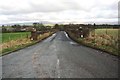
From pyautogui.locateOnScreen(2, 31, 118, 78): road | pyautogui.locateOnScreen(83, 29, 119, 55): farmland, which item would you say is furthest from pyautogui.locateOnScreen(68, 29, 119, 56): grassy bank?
pyautogui.locateOnScreen(2, 31, 118, 78): road

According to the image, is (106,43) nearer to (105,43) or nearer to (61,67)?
(105,43)

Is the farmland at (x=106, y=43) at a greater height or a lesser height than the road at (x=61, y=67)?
greater

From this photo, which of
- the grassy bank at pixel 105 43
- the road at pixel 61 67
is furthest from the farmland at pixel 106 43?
the road at pixel 61 67

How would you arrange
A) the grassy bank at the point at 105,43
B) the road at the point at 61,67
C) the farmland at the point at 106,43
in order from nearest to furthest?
the road at the point at 61,67 < the grassy bank at the point at 105,43 < the farmland at the point at 106,43

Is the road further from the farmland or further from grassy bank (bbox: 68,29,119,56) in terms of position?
the farmland

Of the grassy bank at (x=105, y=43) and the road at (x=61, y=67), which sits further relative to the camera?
the grassy bank at (x=105, y=43)

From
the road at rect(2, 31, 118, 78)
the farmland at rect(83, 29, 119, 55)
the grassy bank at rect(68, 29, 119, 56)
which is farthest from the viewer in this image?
the farmland at rect(83, 29, 119, 55)

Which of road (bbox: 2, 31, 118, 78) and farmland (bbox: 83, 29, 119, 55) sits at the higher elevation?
farmland (bbox: 83, 29, 119, 55)

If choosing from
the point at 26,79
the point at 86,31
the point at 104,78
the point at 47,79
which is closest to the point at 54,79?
the point at 47,79

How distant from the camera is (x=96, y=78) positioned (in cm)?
876

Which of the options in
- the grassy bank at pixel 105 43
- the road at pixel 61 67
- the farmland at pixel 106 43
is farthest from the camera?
the farmland at pixel 106 43

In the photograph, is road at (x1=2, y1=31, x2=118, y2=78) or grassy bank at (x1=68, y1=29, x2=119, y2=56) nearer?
road at (x1=2, y1=31, x2=118, y2=78)

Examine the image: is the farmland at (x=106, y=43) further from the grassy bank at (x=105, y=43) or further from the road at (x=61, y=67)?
the road at (x=61, y=67)

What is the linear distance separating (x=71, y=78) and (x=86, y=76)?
0.73 m
